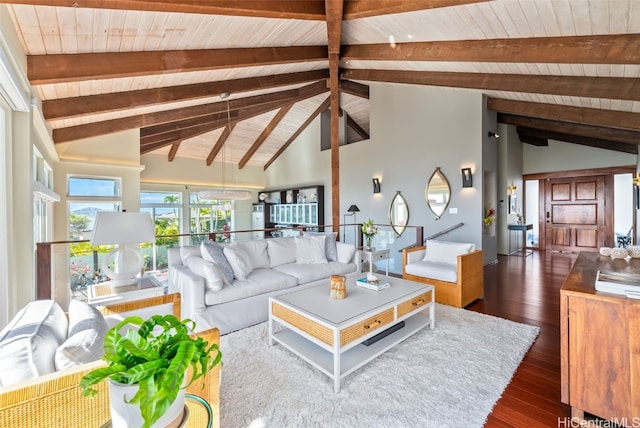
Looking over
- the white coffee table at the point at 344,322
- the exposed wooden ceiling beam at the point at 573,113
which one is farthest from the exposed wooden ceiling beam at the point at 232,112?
the white coffee table at the point at 344,322

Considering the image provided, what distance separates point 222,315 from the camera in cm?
290

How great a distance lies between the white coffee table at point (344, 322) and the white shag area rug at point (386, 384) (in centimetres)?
10

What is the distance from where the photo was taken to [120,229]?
8.18 feet

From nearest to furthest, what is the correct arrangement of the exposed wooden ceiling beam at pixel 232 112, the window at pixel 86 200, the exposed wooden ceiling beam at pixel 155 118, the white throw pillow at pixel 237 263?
the white throw pillow at pixel 237 263, the exposed wooden ceiling beam at pixel 155 118, the window at pixel 86 200, the exposed wooden ceiling beam at pixel 232 112

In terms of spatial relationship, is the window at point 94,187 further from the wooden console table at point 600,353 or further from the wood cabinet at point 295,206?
the wooden console table at point 600,353

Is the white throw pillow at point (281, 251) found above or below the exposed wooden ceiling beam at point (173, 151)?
below

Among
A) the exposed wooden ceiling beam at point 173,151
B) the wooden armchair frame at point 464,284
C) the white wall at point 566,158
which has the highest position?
the exposed wooden ceiling beam at point 173,151

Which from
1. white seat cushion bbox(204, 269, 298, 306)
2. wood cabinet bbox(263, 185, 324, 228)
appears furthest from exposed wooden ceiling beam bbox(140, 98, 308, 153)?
white seat cushion bbox(204, 269, 298, 306)

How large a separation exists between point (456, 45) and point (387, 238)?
4180mm

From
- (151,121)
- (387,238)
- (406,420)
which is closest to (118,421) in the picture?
(406,420)

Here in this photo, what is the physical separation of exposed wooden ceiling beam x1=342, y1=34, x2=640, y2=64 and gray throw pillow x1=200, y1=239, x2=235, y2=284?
3469mm

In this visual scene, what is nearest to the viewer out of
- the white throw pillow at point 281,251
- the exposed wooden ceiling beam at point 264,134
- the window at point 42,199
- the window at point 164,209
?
the window at point 42,199

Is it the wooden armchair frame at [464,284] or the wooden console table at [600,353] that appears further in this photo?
the wooden armchair frame at [464,284]

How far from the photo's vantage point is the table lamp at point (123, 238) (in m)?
2.43
